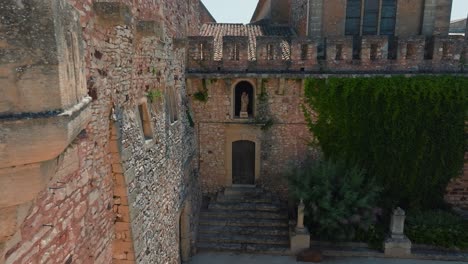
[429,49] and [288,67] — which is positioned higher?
[429,49]

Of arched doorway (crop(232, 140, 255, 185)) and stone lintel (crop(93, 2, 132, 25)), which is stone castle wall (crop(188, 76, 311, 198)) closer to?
arched doorway (crop(232, 140, 255, 185))

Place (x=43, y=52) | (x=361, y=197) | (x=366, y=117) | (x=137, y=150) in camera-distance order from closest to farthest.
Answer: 1. (x=43, y=52)
2. (x=137, y=150)
3. (x=361, y=197)
4. (x=366, y=117)

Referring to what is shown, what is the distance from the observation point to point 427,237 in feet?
34.2

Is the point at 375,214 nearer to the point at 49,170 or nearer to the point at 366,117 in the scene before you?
the point at 366,117

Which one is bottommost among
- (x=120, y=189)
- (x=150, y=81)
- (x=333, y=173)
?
(x=333, y=173)

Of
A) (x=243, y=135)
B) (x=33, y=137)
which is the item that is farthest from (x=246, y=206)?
(x=33, y=137)

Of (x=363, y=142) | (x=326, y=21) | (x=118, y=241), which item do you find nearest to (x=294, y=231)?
(x=363, y=142)

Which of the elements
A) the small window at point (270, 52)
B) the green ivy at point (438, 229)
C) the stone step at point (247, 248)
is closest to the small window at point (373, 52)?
the small window at point (270, 52)

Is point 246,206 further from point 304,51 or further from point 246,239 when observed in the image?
point 304,51

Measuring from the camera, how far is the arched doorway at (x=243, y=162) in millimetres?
12055

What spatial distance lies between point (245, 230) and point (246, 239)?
320 millimetres

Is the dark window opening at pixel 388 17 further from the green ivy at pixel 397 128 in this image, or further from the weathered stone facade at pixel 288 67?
the green ivy at pixel 397 128

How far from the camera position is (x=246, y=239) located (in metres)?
10.7

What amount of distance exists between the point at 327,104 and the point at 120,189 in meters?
8.16
